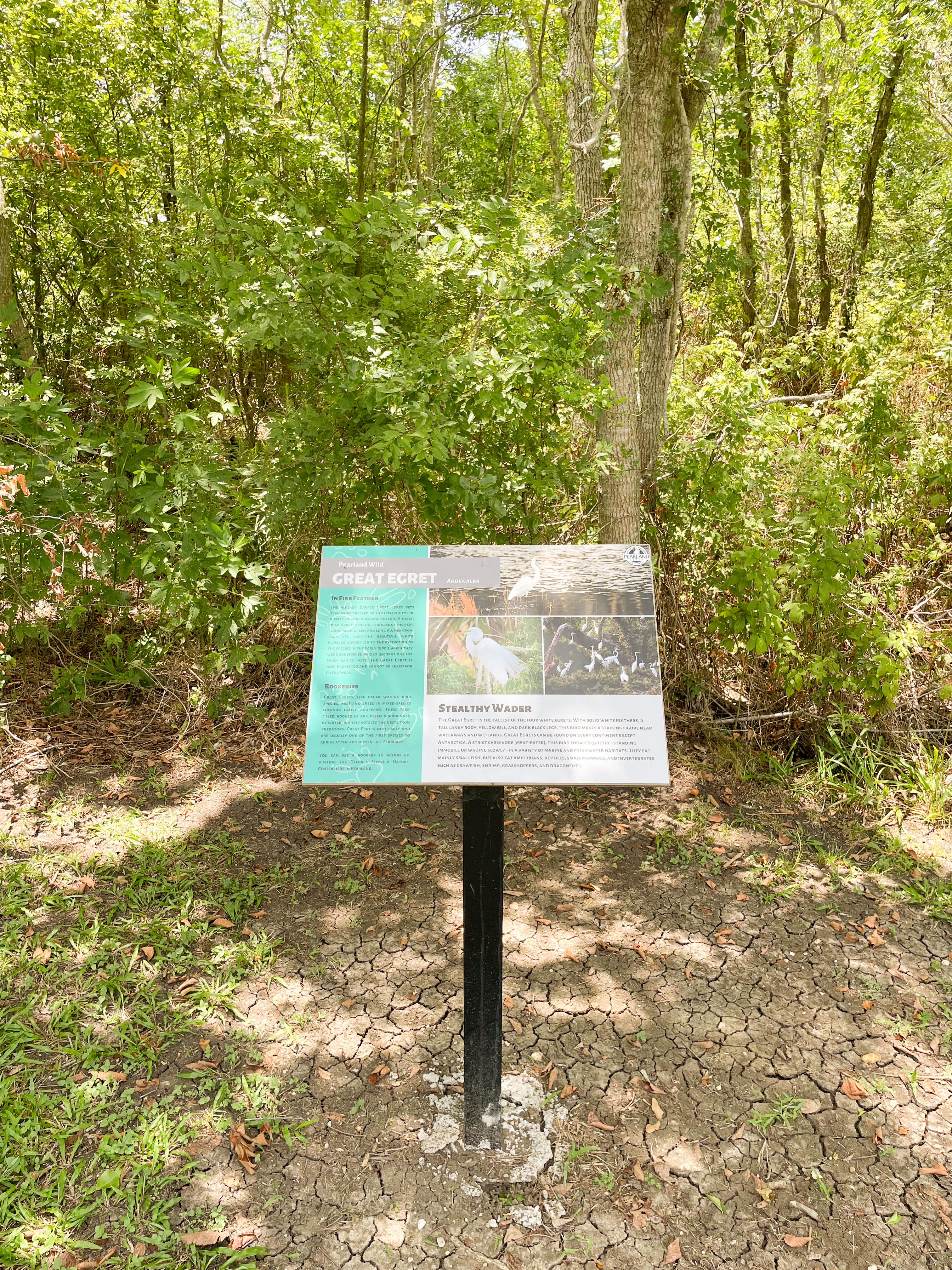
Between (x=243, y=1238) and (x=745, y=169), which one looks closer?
(x=243, y=1238)

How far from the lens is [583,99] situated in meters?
6.00

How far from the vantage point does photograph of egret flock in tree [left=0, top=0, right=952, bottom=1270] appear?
2.15 m

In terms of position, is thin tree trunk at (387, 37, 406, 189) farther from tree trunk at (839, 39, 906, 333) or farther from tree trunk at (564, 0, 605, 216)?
tree trunk at (839, 39, 906, 333)

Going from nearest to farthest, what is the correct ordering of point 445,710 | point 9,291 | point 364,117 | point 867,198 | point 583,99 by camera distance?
point 445,710 → point 364,117 → point 9,291 → point 583,99 → point 867,198

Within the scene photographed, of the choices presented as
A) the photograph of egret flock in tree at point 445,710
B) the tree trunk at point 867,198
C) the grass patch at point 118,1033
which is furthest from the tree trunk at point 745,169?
the grass patch at point 118,1033

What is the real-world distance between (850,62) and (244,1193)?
11.5m

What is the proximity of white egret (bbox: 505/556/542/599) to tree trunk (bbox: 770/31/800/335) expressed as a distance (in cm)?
851

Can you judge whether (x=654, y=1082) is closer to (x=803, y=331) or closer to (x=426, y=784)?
(x=426, y=784)

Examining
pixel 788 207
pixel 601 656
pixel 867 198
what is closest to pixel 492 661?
pixel 601 656

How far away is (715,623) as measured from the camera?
13.0 feet

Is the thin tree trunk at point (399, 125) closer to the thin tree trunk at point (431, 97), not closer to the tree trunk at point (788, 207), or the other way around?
the thin tree trunk at point (431, 97)

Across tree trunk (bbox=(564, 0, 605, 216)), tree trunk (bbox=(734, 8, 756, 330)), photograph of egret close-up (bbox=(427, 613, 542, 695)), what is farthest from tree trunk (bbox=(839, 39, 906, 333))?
photograph of egret close-up (bbox=(427, 613, 542, 695))

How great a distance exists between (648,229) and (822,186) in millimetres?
7727

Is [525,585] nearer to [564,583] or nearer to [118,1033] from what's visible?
[564,583]
